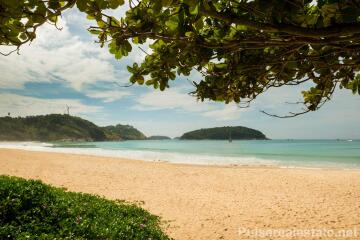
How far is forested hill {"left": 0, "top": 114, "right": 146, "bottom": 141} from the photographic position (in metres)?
144

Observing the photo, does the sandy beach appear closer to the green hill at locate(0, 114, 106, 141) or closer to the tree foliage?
the tree foliage

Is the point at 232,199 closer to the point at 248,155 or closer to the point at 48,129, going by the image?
the point at 248,155

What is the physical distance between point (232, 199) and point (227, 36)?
995cm

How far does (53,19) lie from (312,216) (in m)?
9.60

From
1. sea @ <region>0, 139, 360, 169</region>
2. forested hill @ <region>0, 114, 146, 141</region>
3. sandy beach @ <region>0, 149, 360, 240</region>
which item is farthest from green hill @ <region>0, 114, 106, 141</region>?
sandy beach @ <region>0, 149, 360, 240</region>

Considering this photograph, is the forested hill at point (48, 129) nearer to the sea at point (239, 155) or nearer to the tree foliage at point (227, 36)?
the sea at point (239, 155)

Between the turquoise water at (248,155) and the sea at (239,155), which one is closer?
the sea at (239,155)

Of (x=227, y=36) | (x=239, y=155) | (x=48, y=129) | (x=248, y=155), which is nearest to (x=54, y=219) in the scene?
(x=227, y=36)

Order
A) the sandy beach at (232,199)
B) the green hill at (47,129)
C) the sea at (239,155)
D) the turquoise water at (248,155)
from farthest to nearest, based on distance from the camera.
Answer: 1. the green hill at (47,129)
2. the turquoise water at (248,155)
3. the sea at (239,155)
4. the sandy beach at (232,199)

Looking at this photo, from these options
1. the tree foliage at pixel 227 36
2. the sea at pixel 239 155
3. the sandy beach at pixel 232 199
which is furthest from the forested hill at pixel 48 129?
the tree foliage at pixel 227 36

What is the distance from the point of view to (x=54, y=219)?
19.5ft

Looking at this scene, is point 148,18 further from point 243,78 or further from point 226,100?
point 226,100

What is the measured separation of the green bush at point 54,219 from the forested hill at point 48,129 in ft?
481

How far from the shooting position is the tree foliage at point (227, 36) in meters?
1.73
